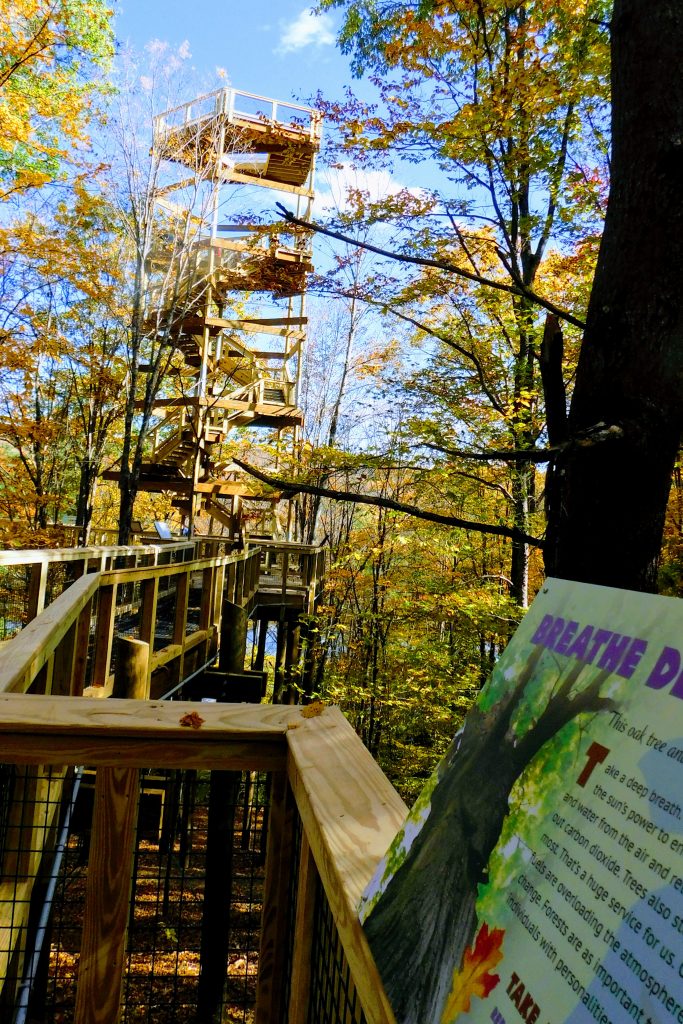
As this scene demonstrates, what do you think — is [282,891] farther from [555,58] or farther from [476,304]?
[476,304]

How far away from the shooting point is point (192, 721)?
1591 millimetres

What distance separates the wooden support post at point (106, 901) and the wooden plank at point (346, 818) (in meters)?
0.44

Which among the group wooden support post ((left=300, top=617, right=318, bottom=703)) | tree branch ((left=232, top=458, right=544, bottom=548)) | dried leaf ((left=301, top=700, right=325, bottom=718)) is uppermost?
tree branch ((left=232, top=458, right=544, bottom=548))

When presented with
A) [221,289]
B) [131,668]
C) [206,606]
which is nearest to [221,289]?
[221,289]

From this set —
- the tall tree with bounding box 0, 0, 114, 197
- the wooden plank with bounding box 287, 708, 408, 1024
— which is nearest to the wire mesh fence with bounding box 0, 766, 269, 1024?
the wooden plank with bounding box 287, 708, 408, 1024

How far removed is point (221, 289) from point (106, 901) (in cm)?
1748

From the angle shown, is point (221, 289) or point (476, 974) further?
point (221, 289)

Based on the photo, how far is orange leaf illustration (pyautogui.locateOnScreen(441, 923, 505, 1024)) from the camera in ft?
2.11

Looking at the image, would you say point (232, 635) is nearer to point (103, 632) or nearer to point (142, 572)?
point (142, 572)

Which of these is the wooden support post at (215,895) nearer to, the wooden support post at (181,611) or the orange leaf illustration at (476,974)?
the wooden support post at (181,611)

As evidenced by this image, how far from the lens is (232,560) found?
10445 mm

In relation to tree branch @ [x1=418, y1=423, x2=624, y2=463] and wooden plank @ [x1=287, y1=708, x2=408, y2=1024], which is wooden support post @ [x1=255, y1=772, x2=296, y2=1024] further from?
tree branch @ [x1=418, y1=423, x2=624, y2=463]

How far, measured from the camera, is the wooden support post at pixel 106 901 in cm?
159

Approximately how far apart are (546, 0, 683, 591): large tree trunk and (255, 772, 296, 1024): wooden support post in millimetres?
1092
